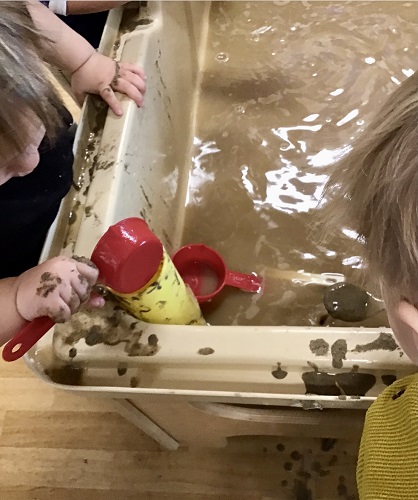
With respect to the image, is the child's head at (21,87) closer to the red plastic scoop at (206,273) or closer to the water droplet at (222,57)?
the red plastic scoop at (206,273)

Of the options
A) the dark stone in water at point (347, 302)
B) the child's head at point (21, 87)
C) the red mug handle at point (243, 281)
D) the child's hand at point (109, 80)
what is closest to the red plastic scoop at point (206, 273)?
the red mug handle at point (243, 281)

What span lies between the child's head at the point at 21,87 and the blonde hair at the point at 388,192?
30 centimetres

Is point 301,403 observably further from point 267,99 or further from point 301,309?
point 267,99

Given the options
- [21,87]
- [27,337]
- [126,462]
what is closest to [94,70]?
[21,87]

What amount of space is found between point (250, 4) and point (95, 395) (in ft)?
3.17

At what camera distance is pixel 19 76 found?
1.75 ft

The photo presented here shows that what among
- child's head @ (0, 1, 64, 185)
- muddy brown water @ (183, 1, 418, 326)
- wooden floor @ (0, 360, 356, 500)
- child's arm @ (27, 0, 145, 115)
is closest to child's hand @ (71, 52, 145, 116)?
child's arm @ (27, 0, 145, 115)

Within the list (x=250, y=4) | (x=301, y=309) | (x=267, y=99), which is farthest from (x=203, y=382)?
(x=250, y=4)

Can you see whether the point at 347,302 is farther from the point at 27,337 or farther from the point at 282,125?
the point at 27,337

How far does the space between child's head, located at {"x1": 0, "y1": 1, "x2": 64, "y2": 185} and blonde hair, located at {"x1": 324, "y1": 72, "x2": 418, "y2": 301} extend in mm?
298

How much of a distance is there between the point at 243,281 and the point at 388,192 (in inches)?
21.8

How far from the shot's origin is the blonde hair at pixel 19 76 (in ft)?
1.73

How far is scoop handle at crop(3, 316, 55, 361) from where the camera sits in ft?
2.00

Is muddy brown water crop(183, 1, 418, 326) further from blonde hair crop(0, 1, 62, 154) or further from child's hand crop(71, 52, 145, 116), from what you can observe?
blonde hair crop(0, 1, 62, 154)
